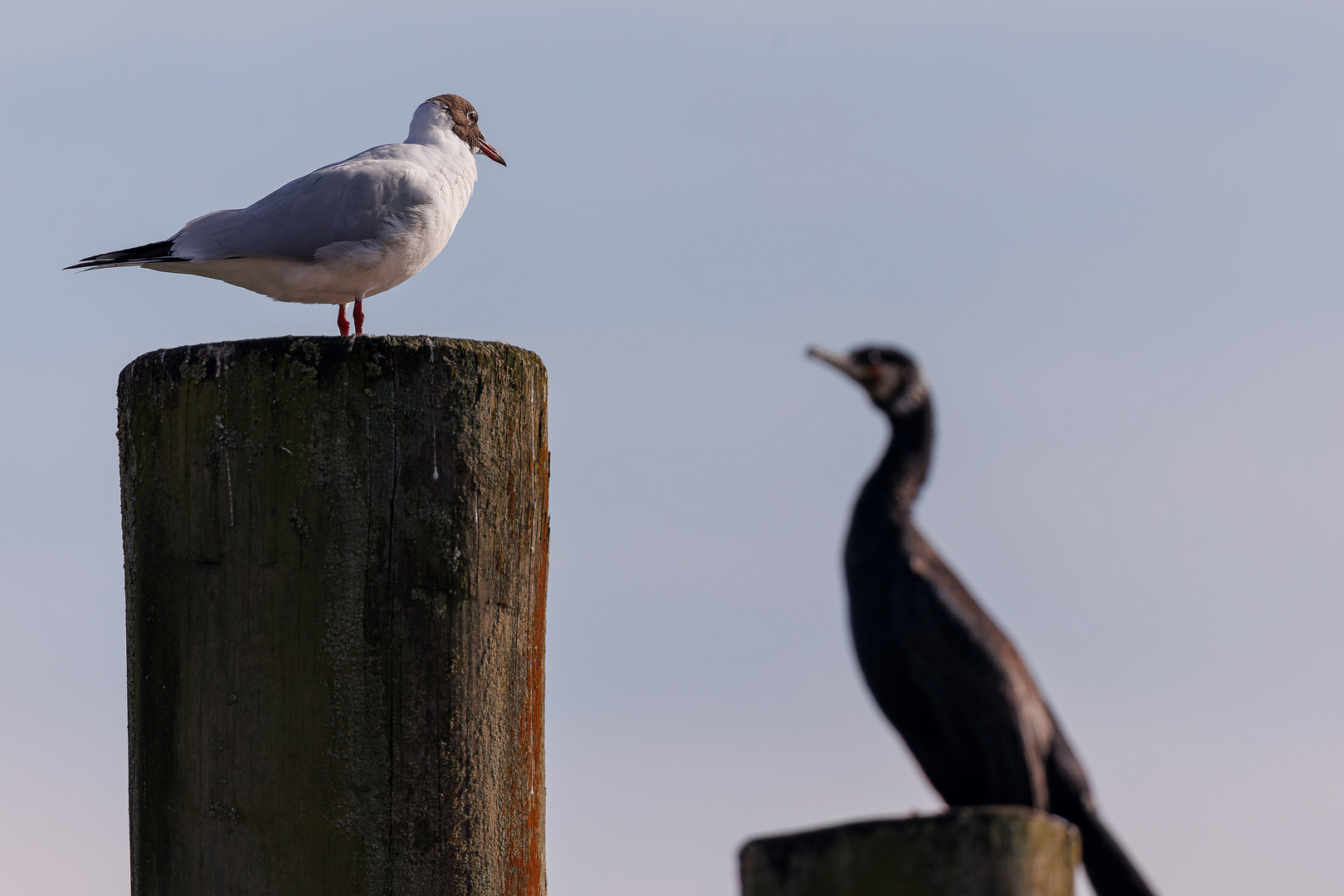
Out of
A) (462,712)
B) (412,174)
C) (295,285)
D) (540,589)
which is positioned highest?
(412,174)

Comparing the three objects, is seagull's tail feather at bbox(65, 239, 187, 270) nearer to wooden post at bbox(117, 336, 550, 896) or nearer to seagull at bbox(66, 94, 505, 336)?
seagull at bbox(66, 94, 505, 336)

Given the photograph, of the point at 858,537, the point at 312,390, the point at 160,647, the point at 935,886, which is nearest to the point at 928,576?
the point at 858,537

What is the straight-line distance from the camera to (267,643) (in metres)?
4.35

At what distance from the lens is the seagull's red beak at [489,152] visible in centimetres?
1075

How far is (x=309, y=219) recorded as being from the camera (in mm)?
8188

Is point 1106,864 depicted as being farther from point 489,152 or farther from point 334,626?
point 489,152

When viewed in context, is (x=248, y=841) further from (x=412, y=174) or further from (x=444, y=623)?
(x=412, y=174)

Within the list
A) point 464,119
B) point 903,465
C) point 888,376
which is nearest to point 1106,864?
point 903,465

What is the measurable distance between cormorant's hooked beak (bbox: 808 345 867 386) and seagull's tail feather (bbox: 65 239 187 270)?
5.22 metres

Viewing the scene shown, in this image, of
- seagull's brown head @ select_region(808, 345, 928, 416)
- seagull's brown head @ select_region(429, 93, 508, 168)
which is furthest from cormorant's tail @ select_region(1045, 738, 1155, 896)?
seagull's brown head @ select_region(429, 93, 508, 168)

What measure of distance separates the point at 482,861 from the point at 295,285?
4572 millimetres

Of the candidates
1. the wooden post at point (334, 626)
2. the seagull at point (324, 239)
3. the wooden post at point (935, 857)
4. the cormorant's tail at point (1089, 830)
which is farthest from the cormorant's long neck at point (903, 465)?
the seagull at point (324, 239)

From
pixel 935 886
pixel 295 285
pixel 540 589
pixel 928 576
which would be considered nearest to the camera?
pixel 935 886

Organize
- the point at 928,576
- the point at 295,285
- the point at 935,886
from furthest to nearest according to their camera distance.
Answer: the point at 295,285 < the point at 928,576 < the point at 935,886
